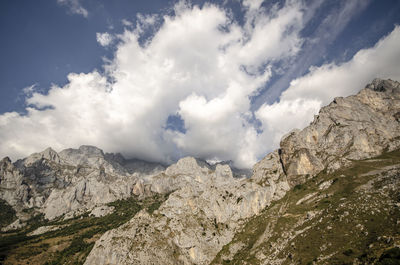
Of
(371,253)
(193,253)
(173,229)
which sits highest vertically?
(173,229)

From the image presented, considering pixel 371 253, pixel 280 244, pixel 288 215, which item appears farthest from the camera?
pixel 288 215

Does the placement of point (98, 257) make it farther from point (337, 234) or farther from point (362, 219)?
point (362, 219)

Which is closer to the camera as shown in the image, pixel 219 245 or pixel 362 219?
pixel 362 219

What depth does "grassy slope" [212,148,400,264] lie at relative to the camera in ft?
275

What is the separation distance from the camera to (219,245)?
579ft

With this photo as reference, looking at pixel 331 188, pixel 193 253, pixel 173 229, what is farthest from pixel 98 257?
pixel 331 188

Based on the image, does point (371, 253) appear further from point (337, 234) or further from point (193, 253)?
point (193, 253)

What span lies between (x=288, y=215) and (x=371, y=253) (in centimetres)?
9121

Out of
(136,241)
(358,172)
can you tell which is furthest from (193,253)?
(358,172)

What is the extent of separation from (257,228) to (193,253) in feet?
182

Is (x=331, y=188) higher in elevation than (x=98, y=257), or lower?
lower

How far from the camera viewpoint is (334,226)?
4341 inches

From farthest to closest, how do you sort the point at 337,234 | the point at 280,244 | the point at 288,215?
the point at 288,215, the point at 280,244, the point at 337,234

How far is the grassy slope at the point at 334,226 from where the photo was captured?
275 ft
